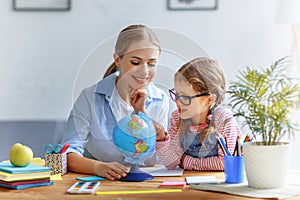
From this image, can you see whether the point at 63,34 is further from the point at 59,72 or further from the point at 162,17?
the point at 162,17

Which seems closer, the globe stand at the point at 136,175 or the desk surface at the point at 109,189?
the desk surface at the point at 109,189

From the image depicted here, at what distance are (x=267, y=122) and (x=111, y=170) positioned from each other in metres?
0.52

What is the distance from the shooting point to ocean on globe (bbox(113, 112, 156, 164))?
5.62 ft

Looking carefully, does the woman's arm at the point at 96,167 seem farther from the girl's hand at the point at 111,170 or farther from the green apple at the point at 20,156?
the green apple at the point at 20,156

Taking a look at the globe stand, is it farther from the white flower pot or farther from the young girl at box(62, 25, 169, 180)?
the white flower pot

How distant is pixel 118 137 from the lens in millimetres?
1742

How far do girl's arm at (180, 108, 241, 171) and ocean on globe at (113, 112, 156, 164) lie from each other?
0.21m

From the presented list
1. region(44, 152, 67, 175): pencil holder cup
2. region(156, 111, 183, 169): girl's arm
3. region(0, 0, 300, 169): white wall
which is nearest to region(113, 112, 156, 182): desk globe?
region(156, 111, 183, 169): girl's arm

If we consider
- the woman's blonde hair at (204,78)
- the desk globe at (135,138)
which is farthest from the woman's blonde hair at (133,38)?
the desk globe at (135,138)

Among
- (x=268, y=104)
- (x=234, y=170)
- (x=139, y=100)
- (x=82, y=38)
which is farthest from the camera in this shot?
(x=82, y=38)

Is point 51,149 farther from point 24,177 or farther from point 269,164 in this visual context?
point 269,164

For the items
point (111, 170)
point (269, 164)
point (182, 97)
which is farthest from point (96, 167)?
point (269, 164)

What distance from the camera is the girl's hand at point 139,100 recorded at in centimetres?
184

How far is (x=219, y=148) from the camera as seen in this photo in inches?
75.0
